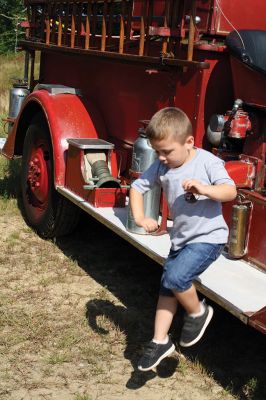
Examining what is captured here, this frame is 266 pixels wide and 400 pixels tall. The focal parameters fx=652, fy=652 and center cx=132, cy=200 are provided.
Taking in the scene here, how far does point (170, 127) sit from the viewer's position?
8.63ft

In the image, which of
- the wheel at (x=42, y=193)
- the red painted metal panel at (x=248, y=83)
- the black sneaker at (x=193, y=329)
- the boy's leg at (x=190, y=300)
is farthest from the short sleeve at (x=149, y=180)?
the wheel at (x=42, y=193)

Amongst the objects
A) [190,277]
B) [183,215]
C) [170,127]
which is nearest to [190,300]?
[190,277]

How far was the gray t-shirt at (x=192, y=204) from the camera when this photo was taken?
109 inches

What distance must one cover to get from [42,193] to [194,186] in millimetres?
2625

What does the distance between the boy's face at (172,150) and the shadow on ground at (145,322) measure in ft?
3.63

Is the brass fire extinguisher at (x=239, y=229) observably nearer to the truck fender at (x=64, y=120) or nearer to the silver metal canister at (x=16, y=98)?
the truck fender at (x=64, y=120)

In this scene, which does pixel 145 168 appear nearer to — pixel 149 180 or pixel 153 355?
pixel 149 180

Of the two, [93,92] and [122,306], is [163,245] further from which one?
[93,92]

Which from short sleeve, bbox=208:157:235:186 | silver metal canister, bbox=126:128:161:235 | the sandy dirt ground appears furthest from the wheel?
short sleeve, bbox=208:157:235:186

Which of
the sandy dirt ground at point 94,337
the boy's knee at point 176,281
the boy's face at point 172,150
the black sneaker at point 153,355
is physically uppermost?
the boy's face at point 172,150

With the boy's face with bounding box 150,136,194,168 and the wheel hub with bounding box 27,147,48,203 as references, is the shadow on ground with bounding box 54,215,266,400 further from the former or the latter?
the boy's face with bounding box 150,136,194,168

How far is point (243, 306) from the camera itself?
2.73 metres

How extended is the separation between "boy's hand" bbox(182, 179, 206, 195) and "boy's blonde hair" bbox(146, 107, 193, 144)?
22 cm

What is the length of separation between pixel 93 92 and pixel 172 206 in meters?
2.23
